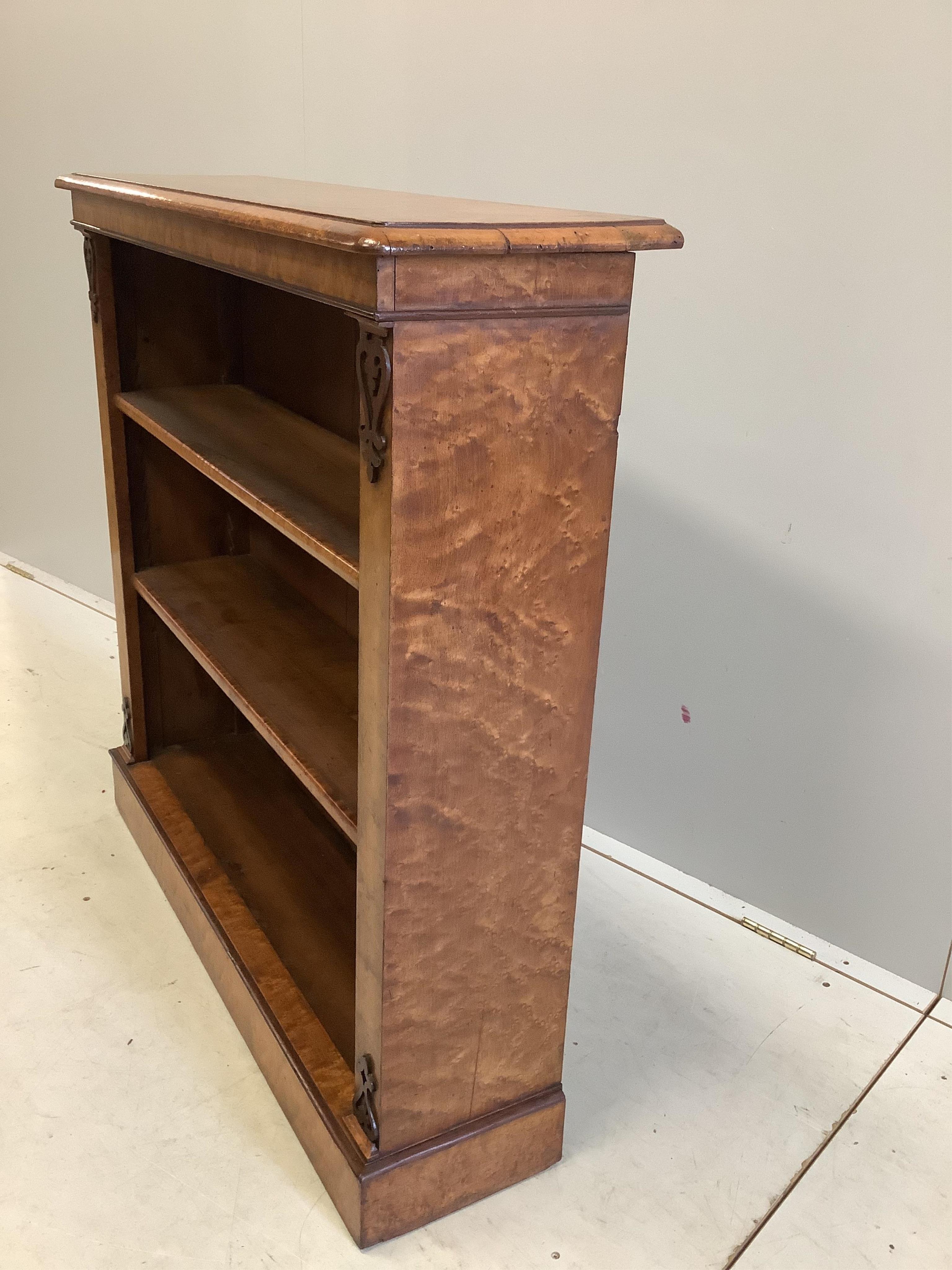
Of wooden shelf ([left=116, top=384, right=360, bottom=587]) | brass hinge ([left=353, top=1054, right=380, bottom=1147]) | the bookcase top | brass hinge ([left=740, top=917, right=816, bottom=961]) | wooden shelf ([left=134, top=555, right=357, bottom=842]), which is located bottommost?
brass hinge ([left=740, top=917, right=816, bottom=961])

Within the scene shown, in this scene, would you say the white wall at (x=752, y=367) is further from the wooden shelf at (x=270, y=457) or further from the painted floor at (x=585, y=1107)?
the wooden shelf at (x=270, y=457)

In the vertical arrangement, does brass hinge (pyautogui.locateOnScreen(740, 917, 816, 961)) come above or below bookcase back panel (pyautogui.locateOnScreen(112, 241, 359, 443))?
below

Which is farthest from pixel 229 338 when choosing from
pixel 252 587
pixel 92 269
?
pixel 252 587

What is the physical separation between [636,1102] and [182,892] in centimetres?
96

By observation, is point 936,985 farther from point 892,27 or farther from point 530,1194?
point 892,27

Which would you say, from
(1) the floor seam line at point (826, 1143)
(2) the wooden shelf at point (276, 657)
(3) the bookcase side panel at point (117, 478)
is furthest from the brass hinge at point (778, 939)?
(3) the bookcase side panel at point (117, 478)

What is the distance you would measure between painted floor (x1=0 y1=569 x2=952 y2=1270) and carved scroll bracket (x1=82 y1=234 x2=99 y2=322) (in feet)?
3.84

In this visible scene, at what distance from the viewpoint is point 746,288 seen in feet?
6.77

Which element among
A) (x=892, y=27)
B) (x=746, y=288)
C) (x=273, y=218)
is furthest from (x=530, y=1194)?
(x=892, y=27)

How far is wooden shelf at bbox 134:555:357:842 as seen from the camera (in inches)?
67.4

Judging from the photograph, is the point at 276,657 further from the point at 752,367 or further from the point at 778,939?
the point at 778,939

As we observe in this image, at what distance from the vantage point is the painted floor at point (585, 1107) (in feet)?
5.32

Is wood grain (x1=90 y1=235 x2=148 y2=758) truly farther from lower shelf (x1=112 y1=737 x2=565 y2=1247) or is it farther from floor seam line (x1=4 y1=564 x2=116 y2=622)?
floor seam line (x1=4 y1=564 x2=116 y2=622)

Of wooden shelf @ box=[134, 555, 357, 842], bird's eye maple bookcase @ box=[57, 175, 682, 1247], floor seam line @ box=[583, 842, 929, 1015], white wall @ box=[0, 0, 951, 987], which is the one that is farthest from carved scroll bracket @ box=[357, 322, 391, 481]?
floor seam line @ box=[583, 842, 929, 1015]
